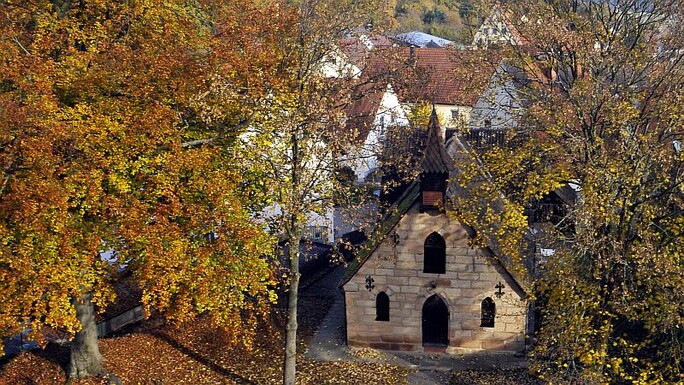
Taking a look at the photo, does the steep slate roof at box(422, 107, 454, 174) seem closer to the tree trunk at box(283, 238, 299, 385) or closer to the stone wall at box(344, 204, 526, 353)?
the stone wall at box(344, 204, 526, 353)

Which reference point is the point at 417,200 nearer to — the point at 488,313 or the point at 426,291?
the point at 426,291

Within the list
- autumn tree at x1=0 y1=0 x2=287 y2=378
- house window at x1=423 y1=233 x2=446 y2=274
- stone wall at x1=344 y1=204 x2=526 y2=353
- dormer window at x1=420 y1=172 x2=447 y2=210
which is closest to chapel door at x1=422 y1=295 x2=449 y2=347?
stone wall at x1=344 y1=204 x2=526 y2=353

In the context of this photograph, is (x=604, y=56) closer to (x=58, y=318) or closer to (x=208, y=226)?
(x=208, y=226)

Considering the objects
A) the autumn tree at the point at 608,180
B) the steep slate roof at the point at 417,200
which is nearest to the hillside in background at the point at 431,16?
the steep slate roof at the point at 417,200

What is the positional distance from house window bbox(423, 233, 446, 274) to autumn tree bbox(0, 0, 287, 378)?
21.9 ft

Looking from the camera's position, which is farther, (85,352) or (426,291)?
(426,291)

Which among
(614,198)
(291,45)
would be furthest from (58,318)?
(614,198)

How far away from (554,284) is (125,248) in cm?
1148

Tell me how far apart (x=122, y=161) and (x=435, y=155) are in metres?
10.2

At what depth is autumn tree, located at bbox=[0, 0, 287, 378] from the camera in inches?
595

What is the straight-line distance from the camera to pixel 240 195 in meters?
18.7

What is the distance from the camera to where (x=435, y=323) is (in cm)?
2358

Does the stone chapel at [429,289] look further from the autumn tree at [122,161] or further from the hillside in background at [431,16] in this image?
the hillside in background at [431,16]

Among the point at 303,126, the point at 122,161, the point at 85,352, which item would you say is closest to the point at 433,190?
the point at 303,126
